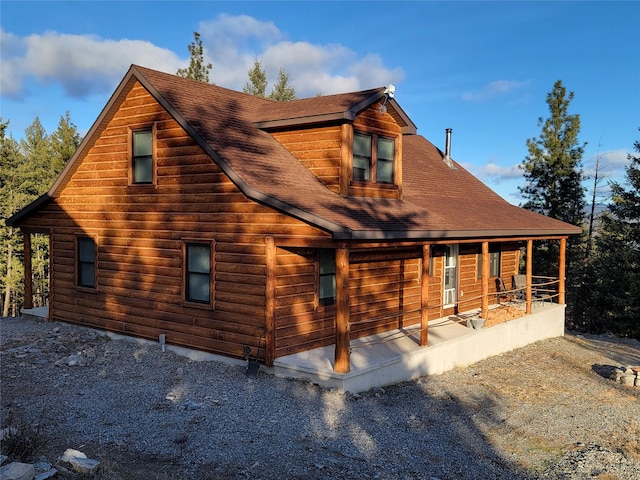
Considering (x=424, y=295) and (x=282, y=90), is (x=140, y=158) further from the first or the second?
(x=282, y=90)

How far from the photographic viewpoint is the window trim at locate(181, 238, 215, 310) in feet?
36.1

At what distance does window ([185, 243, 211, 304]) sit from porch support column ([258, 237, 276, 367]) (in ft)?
5.73

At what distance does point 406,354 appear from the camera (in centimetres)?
1070

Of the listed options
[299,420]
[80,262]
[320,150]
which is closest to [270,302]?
[299,420]

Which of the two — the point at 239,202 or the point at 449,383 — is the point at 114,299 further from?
the point at 449,383

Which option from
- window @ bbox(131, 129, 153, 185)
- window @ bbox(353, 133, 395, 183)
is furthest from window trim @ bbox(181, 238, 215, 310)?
window @ bbox(353, 133, 395, 183)

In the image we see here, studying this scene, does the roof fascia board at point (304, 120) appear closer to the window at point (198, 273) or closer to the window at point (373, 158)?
the window at point (373, 158)

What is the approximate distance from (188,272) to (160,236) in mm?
1165

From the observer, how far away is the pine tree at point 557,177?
93.7 ft

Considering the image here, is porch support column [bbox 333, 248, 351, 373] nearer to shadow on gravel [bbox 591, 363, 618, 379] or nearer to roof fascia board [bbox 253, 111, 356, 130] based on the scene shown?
roof fascia board [bbox 253, 111, 356, 130]

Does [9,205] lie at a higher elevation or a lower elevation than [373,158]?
lower

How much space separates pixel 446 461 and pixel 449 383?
13.2ft

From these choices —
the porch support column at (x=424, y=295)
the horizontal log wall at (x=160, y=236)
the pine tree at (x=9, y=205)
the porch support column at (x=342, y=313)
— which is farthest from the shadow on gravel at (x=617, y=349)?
the pine tree at (x=9, y=205)

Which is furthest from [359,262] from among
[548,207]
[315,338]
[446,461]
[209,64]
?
[209,64]
